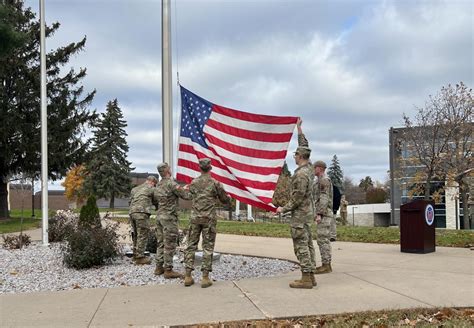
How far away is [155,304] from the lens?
671 cm

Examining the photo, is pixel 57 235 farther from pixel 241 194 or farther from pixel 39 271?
pixel 241 194

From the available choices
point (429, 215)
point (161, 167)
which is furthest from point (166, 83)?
point (429, 215)

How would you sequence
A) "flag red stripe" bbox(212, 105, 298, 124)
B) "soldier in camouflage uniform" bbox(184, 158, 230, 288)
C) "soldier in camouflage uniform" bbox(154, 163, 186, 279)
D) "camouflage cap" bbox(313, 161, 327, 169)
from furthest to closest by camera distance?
"camouflage cap" bbox(313, 161, 327, 169) → "flag red stripe" bbox(212, 105, 298, 124) → "soldier in camouflage uniform" bbox(154, 163, 186, 279) → "soldier in camouflage uniform" bbox(184, 158, 230, 288)

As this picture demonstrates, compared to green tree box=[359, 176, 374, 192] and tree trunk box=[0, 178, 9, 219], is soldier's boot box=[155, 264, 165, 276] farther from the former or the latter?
green tree box=[359, 176, 374, 192]

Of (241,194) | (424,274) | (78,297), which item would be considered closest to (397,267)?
(424,274)

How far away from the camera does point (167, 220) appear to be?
8.68 m

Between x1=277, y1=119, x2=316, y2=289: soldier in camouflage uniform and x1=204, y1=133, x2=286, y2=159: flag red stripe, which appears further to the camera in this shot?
x1=204, y1=133, x2=286, y2=159: flag red stripe

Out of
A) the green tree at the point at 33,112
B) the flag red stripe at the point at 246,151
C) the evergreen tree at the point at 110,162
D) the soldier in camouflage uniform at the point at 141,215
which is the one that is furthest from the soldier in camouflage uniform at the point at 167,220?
the evergreen tree at the point at 110,162

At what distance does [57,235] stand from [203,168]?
890 centimetres

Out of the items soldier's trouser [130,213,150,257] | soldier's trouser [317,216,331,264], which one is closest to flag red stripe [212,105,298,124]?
soldier's trouser [317,216,331,264]

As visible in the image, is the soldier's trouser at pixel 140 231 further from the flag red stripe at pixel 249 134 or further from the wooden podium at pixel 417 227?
the wooden podium at pixel 417 227

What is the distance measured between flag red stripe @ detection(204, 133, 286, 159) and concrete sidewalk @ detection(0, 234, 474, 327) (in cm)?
217

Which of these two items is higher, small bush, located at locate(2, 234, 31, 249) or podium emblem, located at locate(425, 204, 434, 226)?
podium emblem, located at locate(425, 204, 434, 226)

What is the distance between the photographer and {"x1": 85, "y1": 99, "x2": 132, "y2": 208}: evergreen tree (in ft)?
199
